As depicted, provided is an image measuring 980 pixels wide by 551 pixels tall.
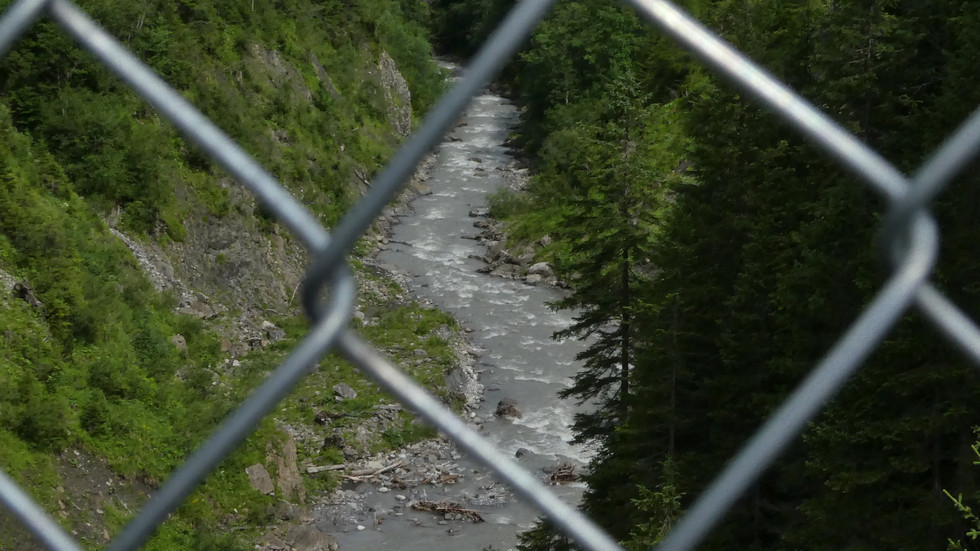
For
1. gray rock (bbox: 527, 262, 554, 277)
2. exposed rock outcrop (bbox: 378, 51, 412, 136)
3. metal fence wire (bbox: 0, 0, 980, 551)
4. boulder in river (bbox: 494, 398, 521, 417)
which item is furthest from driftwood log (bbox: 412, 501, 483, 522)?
exposed rock outcrop (bbox: 378, 51, 412, 136)

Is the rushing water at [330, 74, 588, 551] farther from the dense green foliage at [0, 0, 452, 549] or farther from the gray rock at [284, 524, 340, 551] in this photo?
the dense green foliage at [0, 0, 452, 549]

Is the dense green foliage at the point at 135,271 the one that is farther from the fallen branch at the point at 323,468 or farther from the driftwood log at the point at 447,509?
the driftwood log at the point at 447,509

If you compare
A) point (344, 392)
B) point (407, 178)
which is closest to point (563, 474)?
point (344, 392)

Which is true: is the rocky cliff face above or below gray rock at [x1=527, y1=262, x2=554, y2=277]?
below

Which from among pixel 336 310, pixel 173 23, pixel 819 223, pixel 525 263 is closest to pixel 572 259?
pixel 525 263

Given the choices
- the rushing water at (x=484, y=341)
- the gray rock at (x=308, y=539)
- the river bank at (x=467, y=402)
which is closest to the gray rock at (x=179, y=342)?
the river bank at (x=467, y=402)

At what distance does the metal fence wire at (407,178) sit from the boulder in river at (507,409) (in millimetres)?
14194

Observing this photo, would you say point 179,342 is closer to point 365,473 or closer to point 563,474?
point 365,473

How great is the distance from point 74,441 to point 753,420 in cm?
727

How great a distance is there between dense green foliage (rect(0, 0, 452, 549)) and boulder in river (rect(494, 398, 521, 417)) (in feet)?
3.97

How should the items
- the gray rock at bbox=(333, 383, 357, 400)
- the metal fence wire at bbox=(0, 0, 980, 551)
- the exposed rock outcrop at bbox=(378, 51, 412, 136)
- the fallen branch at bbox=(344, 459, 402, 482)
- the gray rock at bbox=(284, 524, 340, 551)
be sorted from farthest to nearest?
the exposed rock outcrop at bbox=(378, 51, 412, 136) → the gray rock at bbox=(333, 383, 357, 400) → the fallen branch at bbox=(344, 459, 402, 482) → the gray rock at bbox=(284, 524, 340, 551) → the metal fence wire at bbox=(0, 0, 980, 551)

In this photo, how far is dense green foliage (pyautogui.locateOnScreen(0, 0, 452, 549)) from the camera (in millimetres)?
10508

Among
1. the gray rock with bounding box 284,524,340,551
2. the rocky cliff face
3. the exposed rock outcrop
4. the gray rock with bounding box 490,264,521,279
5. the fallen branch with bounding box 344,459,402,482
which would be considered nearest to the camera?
the gray rock with bounding box 284,524,340,551

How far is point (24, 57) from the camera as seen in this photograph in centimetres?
1437
